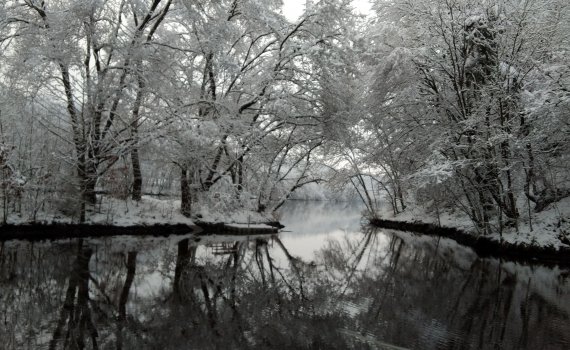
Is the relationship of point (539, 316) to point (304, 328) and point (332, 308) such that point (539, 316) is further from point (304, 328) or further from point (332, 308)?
point (304, 328)

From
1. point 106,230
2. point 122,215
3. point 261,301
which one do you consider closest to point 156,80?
point 122,215

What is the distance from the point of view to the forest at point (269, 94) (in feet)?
45.3

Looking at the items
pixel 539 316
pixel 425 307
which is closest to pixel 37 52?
pixel 425 307

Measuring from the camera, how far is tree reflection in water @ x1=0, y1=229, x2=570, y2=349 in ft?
17.1

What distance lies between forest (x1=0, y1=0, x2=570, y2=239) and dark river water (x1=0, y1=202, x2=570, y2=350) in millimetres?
3481

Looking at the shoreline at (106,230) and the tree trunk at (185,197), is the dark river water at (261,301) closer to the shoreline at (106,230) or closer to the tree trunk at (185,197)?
the shoreline at (106,230)

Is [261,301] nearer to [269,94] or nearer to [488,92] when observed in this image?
[488,92]

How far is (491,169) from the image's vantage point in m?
14.6

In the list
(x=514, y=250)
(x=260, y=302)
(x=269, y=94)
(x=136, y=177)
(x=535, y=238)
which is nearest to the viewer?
(x=260, y=302)

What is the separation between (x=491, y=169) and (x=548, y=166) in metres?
1.61

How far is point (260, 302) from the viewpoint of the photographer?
7121mm

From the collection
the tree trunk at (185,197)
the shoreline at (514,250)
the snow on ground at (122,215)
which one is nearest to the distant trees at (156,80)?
the tree trunk at (185,197)

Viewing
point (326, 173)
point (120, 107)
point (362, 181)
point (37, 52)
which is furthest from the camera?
point (326, 173)

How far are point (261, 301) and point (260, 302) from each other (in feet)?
0.25
